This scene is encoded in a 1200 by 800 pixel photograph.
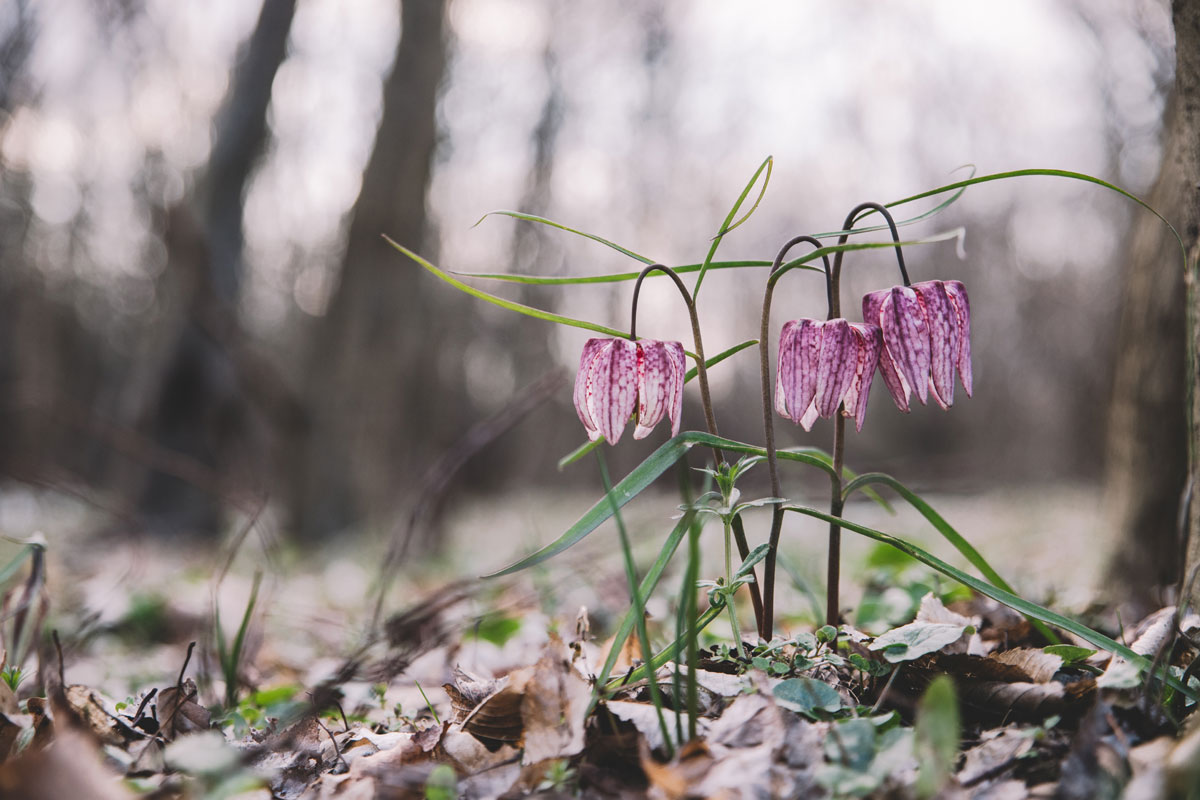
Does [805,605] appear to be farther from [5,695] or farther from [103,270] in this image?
[103,270]

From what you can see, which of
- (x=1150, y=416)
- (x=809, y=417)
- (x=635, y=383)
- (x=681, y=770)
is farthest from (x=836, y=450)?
(x=1150, y=416)

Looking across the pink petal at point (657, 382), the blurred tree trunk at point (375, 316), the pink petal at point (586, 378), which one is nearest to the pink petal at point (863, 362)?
the pink petal at point (657, 382)

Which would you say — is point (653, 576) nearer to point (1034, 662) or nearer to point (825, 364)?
point (825, 364)

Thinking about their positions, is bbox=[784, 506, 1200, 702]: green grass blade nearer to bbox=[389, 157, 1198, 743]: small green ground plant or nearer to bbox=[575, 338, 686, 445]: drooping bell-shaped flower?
bbox=[389, 157, 1198, 743]: small green ground plant

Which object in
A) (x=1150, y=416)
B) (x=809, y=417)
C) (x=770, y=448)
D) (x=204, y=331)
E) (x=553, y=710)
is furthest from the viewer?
(x=204, y=331)

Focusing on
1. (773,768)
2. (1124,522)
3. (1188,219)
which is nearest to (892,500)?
(1124,522)

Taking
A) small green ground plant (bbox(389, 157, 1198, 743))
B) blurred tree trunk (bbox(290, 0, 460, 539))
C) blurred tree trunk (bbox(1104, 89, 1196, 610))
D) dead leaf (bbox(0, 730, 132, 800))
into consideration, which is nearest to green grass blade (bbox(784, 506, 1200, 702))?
small green ground plant (bbox(389, 157, 1198, 743))
